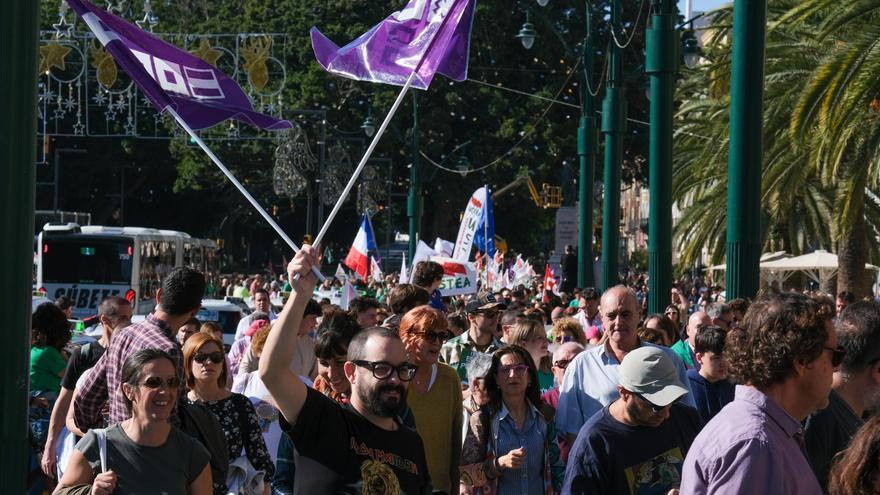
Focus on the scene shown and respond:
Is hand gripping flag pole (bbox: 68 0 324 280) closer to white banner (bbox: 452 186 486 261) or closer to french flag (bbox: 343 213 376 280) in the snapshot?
white banner (bbox: 452 186 486 261)

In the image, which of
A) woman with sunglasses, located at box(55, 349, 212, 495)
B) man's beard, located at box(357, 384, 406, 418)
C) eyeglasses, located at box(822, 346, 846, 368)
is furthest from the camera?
woman with sunglasses, located at box(55, 349, 212, 495)

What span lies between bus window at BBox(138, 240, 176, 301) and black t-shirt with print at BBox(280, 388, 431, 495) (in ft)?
96.7

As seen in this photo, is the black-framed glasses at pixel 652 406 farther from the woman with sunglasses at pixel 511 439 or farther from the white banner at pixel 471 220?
the white banner at pixel 471 220

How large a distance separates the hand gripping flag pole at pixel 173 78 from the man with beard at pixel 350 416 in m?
2.33

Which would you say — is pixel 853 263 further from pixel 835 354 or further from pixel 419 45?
pixel 835 354

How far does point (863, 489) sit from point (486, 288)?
21.6 m

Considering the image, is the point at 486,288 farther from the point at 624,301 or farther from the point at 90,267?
the point at 624,301

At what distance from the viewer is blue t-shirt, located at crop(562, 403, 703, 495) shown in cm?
551

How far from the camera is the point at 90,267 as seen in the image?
33062 millimetres

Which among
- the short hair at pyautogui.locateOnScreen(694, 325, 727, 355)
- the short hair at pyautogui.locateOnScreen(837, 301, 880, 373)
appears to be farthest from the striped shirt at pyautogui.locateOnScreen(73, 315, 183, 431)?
the short hair at pyautogui.locateOnScreen(694, 325, 727, 355)

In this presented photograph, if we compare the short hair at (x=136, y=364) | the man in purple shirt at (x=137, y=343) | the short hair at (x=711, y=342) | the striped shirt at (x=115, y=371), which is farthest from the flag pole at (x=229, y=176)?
the short hair at (x=711, y=342)

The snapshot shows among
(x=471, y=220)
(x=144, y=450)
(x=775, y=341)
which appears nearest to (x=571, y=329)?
(x=144, y=450)

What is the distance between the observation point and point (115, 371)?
249 inches

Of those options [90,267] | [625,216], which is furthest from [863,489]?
[625,216]
